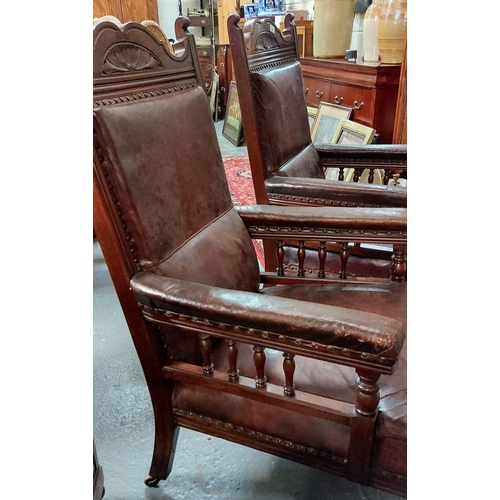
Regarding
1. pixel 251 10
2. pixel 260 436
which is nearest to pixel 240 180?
pixel 251 10

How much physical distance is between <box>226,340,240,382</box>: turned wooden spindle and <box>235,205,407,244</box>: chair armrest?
19.1 inches

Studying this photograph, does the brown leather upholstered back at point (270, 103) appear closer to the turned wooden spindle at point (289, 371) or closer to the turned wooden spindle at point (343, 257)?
the turned wooden spindle at point (343, 257)

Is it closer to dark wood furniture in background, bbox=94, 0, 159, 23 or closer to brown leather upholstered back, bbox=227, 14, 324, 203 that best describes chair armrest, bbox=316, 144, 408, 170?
brown leather upholstered back, bbox=227, 14, 324, 203

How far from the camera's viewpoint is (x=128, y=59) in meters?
0.97

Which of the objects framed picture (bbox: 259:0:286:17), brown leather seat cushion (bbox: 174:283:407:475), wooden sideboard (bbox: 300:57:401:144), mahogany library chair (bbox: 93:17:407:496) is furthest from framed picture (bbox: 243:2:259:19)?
brown leather seat cushion (bbox: 174:283:407:475)

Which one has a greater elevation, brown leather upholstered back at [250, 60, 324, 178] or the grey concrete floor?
brown leather upholstered back at [250, 60, 324, 178]

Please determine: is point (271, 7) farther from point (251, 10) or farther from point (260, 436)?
point (260, 436)

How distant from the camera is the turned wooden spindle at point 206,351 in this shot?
0.89 meters

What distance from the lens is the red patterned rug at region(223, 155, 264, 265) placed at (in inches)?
127

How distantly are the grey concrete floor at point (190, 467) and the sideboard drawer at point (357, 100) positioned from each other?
6.26 feet
